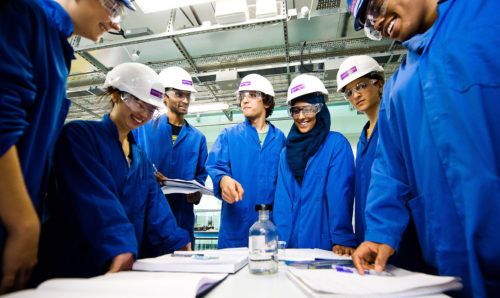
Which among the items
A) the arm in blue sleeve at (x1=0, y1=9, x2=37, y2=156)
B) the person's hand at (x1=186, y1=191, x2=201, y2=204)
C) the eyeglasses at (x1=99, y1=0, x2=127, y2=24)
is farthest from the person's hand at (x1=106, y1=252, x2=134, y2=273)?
the person's hand at (x1=186, y1=191, x2=201, y2=204)

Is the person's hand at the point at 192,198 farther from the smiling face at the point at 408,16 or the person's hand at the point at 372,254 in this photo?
the smiling face at the point at 408,16

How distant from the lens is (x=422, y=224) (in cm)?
87

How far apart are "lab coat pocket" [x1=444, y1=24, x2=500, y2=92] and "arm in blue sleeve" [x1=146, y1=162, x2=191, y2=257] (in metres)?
1.37

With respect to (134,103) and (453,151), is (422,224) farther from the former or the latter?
(134,103)

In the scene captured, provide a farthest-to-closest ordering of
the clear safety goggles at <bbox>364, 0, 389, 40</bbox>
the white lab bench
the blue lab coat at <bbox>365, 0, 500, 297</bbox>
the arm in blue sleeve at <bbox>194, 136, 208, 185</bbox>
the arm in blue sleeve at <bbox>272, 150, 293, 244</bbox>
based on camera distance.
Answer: the arm in blue sleeve at <bbox>194, 136, 208, 185</bbox>, the arm in blue sleeve at <bbox>272, 150, 293, 244</bbox>, the clear safety goggles at <bbox>364, 0, 389, 40</bbox>, the blue lab coat at <bbox>365, 0, 500, 297</bbox>, the white lab bench

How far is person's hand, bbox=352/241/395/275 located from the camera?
81cm

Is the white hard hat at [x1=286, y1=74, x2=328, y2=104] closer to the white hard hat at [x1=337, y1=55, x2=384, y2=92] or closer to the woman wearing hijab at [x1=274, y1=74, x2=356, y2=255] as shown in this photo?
the woman wearing hijab at [x1=274, y1=74, x2=356, y2=255]

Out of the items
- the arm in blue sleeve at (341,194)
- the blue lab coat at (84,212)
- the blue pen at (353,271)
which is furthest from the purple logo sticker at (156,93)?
the blue pen at (353,271)

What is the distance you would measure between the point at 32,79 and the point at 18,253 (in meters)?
0.49

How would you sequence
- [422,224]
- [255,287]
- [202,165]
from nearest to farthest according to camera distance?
1. [255,287]
2. [422,224]
3. [202,165]

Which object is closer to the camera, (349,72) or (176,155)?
(349,72)

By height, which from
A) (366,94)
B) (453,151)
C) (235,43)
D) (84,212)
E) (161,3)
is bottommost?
(84,212)

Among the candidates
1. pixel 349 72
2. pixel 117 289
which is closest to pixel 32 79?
pixel 117 289

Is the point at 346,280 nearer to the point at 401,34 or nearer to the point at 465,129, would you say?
the point at 465,129
